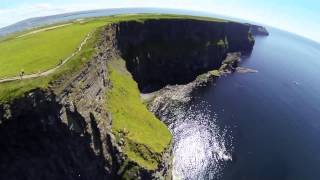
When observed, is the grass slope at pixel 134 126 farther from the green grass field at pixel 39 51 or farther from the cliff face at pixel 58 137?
the green grass field at pixel 39 51

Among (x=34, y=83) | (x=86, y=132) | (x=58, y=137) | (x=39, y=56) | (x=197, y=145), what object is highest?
(x=34, y=83)

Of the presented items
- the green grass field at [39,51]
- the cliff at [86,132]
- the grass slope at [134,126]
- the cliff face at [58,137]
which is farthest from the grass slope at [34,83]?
the grass slope at [134,126]

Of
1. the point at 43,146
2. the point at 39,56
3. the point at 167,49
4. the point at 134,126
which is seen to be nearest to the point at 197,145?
the point at 134,126

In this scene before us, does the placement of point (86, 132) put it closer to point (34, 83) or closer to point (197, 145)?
point (34, 83)

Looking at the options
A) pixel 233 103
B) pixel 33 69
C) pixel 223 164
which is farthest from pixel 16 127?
pixel 233 103

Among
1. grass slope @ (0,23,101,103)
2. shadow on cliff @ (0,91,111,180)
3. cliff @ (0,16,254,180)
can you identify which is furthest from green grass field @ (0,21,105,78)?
shadow on cliff @ (0,91,111,180)

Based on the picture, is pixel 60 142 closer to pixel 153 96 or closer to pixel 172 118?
pixel 172 118
